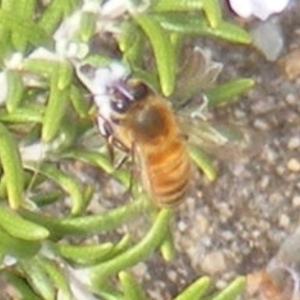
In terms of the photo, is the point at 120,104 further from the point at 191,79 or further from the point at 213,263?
the point at 213,263

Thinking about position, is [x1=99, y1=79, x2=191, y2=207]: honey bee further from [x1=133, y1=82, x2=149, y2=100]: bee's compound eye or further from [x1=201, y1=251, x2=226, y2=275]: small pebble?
[x1=201, y1=251, x2=226, y2=275]: small pebble

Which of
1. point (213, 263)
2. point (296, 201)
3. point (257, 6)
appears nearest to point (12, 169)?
point (257, 6)

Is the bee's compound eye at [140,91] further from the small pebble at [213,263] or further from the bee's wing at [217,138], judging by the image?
the small pebble at [213,263]

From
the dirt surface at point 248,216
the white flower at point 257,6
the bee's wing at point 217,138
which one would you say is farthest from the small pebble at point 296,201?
the white flower at point 257,6

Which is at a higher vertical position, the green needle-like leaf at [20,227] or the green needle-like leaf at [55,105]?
the green needle-like leaf at [55,105]

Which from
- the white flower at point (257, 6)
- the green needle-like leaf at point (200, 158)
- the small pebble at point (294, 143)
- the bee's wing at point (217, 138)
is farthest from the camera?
the small pebble at point (294, 143)

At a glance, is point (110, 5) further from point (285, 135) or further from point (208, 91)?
point (285, 135)

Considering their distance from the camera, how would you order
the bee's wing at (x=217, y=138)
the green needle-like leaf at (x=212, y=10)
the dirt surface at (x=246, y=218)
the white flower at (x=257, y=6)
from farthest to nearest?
the dirt surface at (x=246, y=218) → the bee's wing at (x=217, y=138) → the green needle-like leaf at (x=212, y=10) → the white flower at (x=257, y=6)

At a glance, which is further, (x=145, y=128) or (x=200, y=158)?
(x=200, y=158)
